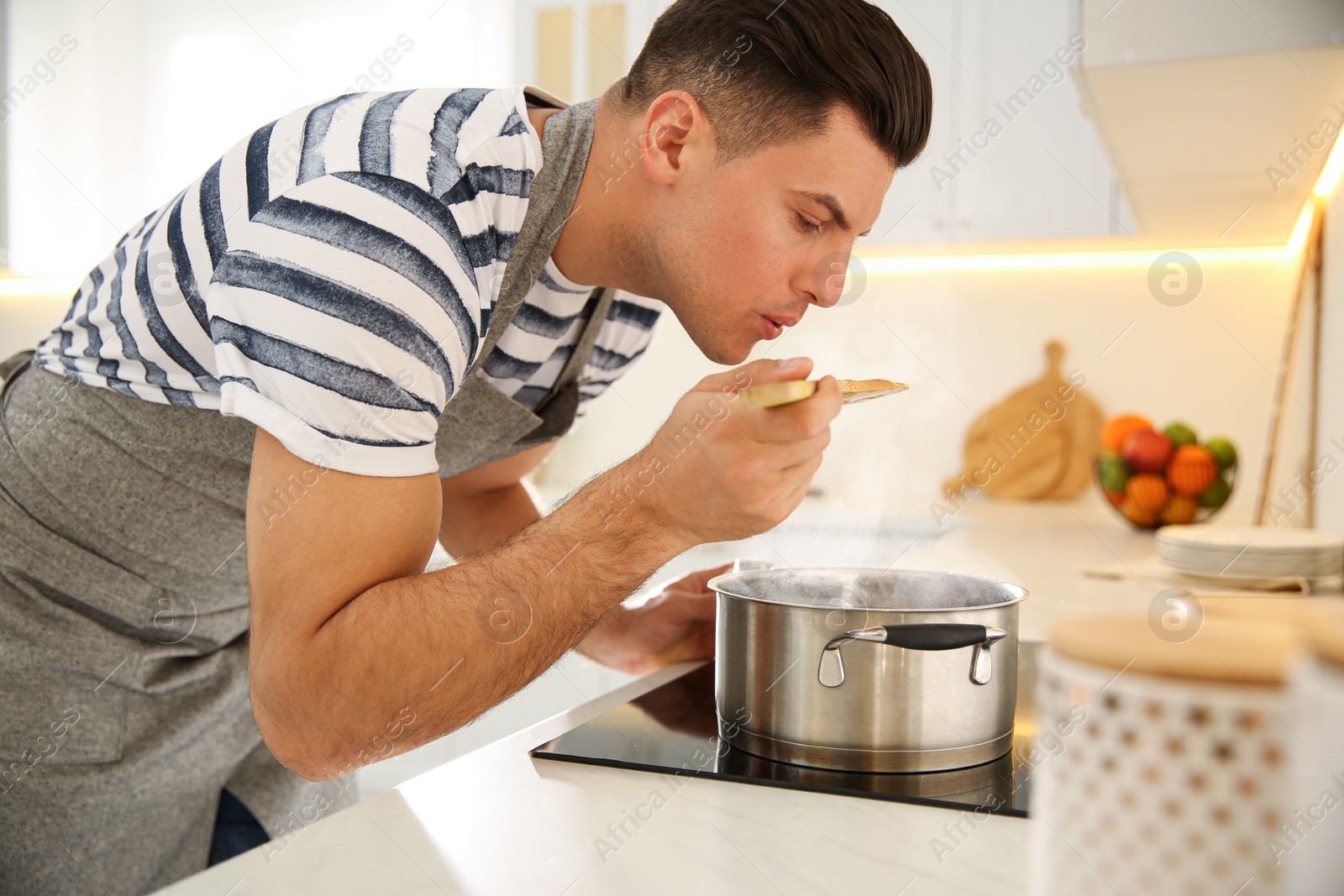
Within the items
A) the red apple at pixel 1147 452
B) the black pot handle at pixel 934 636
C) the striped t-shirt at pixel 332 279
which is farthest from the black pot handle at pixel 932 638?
the red apple at pixel 1147 452

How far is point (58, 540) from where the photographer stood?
797 mm

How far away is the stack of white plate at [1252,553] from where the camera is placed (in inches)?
48.8

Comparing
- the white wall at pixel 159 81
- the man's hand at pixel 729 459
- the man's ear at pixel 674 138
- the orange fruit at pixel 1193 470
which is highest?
the white wall at pixel 159 81

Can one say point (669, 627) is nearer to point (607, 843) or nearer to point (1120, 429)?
point (607, 843)

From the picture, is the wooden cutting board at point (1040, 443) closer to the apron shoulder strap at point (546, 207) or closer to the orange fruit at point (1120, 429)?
the orange fruit at point (1120, 429)

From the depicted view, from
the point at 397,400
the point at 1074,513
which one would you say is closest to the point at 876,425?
the point at 397,400

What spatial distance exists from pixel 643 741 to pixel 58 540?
0.52 m

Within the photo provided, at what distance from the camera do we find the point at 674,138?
0.85 m

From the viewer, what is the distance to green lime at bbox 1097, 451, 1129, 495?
2.04 metres

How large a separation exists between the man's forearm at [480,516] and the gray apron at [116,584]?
0.26 metres

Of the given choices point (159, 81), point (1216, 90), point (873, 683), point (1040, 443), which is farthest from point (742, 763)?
point (159, 81)

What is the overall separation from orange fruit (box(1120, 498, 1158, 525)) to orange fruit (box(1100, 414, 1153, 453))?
0.39 feet

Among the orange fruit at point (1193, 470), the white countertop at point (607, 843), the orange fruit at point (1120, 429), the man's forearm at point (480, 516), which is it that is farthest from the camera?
the orange fruit at point (1120, 429)

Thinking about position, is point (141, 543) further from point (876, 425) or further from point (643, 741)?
point (876, 425)
